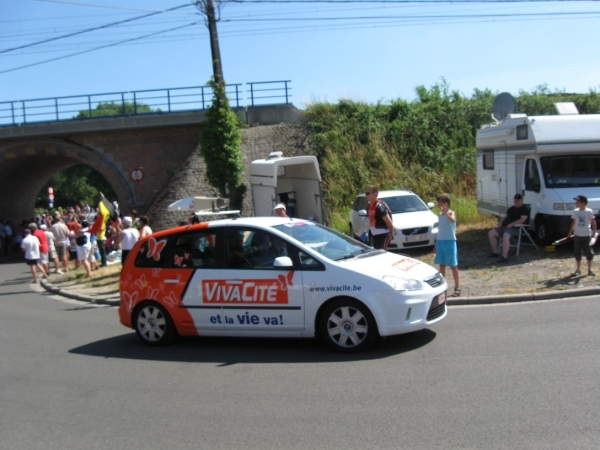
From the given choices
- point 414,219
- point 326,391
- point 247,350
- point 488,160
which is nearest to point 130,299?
point 247,350

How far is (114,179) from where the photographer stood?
101 ft

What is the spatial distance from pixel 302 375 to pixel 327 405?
3.56ft

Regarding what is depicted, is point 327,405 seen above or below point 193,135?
below

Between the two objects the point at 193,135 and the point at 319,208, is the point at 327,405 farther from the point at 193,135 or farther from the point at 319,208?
the point at 193,135

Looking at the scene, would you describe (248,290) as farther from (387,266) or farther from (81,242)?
(81,242)

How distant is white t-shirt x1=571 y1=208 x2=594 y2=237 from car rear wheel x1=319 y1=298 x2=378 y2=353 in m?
5.77

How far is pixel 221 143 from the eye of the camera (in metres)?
23.3

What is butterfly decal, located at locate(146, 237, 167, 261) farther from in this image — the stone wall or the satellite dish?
the stone wall

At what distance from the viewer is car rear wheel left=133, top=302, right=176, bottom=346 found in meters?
8.97

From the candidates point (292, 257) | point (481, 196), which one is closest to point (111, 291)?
point (292, 257)

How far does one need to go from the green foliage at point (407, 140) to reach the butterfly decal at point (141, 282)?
15.7 metres

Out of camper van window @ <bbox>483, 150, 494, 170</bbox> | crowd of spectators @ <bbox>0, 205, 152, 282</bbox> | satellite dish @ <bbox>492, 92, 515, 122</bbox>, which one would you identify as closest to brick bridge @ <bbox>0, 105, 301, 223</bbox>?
crowd of spectators @ <bbox>0, 205, 152, 282</bbox>

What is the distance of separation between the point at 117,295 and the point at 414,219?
725 cm

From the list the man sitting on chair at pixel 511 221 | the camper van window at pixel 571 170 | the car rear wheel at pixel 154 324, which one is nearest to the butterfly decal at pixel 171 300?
the car rear wheel at pixel 154 324
